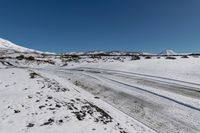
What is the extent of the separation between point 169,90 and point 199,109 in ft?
14.3

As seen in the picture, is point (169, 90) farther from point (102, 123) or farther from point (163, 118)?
point (102, 123)

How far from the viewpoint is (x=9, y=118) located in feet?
26.3

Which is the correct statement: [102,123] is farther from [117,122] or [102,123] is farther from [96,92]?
[96,92]

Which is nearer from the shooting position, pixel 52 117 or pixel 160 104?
pixel 52 117

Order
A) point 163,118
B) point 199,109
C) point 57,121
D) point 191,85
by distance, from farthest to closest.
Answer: point 191,85
point 199,109
point 163,118
point 57,121

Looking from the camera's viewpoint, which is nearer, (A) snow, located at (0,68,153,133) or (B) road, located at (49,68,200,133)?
(A) snow, located at (0,68,153,133)

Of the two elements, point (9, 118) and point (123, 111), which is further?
point (123, 111)

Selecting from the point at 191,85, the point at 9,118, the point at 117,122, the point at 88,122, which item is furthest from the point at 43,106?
the point at 191,85

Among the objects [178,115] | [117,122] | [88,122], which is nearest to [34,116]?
[88,122]

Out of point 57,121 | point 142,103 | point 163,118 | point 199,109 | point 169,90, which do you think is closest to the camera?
point 57,121

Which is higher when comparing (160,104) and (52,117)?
(52,117)

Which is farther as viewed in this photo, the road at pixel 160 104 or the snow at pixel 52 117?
the road at pixel 160 104

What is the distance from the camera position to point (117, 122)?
8.23m

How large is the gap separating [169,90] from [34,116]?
9640mm
